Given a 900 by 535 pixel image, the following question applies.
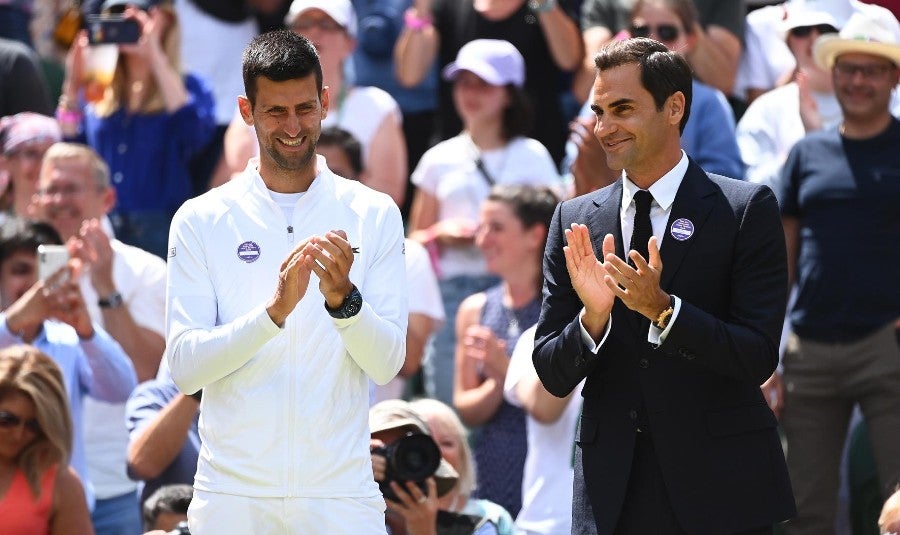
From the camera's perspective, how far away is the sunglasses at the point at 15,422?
6277 millimetres

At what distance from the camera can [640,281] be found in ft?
14.0

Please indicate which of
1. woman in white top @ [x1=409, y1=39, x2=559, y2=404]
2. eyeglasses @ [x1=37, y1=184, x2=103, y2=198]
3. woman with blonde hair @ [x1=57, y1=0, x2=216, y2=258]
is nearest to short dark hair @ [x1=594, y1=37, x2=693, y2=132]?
woman in white top @ [x1=409, y1=39, x2=559, y2=404]

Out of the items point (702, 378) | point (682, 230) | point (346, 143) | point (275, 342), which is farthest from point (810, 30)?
point (275, 342)

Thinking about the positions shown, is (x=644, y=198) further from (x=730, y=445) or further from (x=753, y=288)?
(x=730, y=445)

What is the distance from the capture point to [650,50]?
4648 millimetres

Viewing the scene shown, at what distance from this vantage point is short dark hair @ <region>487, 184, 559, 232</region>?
25.6 feet

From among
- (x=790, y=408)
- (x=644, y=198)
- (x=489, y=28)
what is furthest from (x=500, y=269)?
(x=644, y=198)

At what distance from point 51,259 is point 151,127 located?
89.1 inches

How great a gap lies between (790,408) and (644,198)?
292cm

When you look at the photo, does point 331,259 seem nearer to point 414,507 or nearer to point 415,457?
point 415,457

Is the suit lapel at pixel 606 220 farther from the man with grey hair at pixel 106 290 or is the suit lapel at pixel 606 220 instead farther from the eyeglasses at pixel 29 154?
the eyeglasses at pixel 29 154

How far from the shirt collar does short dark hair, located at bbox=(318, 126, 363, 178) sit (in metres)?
3.42

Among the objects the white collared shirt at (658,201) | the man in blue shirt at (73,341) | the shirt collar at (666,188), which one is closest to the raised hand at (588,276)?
the white collared shirt at (658,201)

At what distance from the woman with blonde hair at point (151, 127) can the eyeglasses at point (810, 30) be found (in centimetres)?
328
